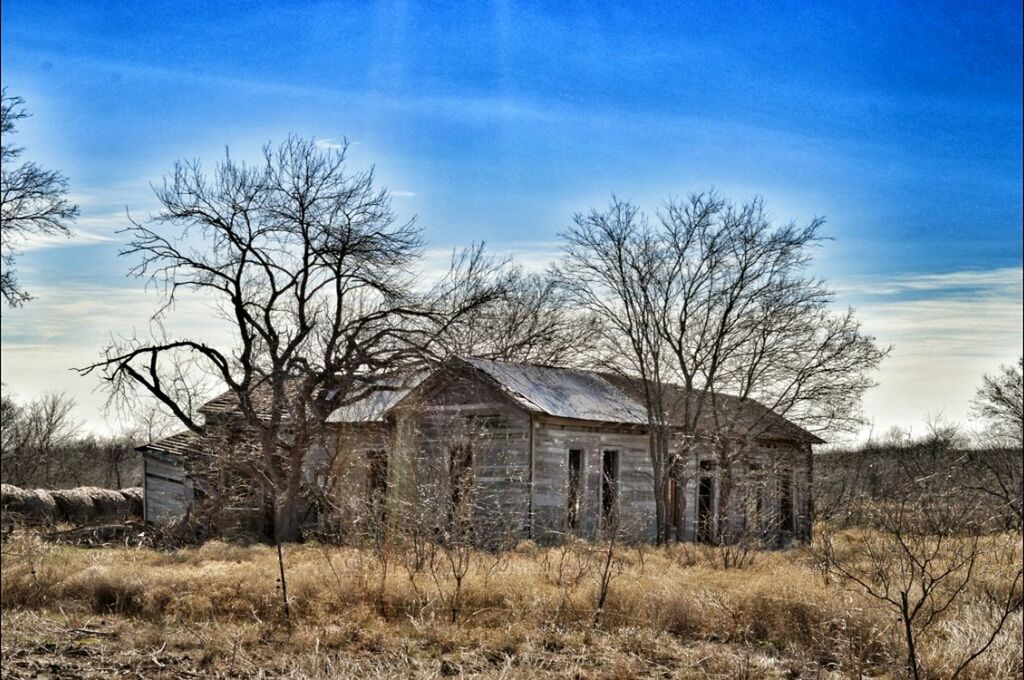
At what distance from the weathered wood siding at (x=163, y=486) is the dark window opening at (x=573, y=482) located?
10.2m

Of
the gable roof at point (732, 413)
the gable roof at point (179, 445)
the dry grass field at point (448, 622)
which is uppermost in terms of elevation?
the gable roof at point (732, 413)

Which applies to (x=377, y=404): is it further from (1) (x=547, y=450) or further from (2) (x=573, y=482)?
(2) (x=573, y=482)

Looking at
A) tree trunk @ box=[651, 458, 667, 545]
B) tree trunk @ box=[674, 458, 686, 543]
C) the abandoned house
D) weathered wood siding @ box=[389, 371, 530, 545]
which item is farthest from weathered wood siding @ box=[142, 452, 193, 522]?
tree trunk @ box=[674, 458, 686, 543]

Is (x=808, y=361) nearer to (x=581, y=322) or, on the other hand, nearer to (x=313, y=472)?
(x=581, y=322)

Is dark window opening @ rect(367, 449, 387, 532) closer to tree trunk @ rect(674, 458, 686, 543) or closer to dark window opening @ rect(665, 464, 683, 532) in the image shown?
dark window opening @ rect(665, 464, 683, 532)

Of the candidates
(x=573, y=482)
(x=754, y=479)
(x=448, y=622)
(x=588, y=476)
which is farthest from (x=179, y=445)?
(x=448, y=622)

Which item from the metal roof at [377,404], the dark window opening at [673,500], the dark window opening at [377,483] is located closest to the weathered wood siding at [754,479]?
the dark window opening at [673,500]

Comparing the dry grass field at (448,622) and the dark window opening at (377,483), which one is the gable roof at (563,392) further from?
the dry grass field at (448,622)

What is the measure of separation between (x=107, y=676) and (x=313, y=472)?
1333 cm

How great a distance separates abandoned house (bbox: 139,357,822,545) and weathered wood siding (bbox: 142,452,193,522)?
39cm

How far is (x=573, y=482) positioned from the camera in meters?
21.3

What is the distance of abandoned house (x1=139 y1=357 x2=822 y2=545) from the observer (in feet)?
65.9

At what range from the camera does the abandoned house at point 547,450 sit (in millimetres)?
20078

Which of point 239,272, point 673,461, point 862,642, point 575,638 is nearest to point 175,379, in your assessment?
point 239,272
